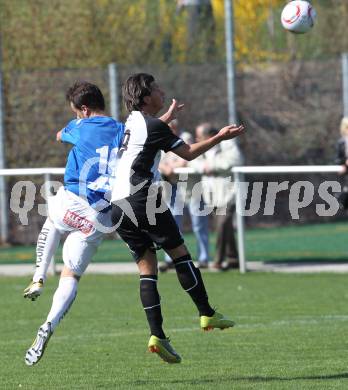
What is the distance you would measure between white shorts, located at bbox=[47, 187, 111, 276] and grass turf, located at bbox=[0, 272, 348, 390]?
81 cm

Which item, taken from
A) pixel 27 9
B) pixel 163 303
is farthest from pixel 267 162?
pixel 163 303

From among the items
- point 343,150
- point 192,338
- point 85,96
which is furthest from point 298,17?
point 343,150

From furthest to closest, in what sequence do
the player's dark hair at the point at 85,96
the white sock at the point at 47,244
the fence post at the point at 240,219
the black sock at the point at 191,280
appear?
1. the fence post at the point at 240,219
2. the white sock at the point at 47,244
3. the player's dark hair at the point at 85,96
4. the black sock at the point at 191,280

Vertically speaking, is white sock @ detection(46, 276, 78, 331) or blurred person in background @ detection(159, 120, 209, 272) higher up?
white sock @ detection(46, 276, 78, 331)

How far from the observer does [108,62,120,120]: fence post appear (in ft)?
65.1

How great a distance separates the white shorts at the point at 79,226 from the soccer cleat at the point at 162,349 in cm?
83

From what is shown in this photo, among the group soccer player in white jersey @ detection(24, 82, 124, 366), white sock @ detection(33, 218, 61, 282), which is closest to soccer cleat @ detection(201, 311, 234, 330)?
soccer player in white jersey @ detection(24, 82, 124, 366)

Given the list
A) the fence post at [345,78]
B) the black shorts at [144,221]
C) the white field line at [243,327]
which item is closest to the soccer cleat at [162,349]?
the black shorts at [144,221]

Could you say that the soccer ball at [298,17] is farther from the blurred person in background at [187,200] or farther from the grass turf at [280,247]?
the grass turf at [280,247]

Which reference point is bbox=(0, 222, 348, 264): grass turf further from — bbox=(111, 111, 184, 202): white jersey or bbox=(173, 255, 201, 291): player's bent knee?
bbox=(111, 111, 184, 202): white jersey

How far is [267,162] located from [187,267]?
14.3 m

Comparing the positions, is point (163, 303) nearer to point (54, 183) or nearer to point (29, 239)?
point (54, 183)

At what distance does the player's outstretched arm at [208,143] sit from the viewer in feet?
25.9

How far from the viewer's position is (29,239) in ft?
65.7
